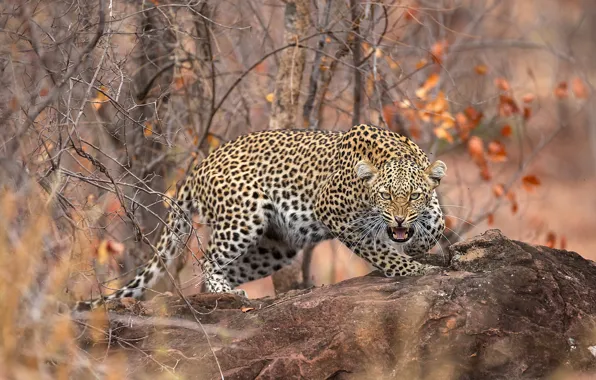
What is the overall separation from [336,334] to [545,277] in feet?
5.17

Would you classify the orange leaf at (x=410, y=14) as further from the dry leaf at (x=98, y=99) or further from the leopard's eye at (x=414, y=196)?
the dry leaf at (x=98, y=99)

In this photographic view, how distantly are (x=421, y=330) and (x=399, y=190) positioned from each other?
137cm

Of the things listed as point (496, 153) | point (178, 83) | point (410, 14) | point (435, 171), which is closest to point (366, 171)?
point (435, 171)

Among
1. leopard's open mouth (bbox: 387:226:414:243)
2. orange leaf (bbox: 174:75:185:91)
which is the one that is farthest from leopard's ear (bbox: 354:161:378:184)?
orange leaf (bbox: 174:75:185:91)

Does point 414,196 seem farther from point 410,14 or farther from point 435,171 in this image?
point 410,14

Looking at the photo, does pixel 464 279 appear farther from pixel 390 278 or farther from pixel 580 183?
pixel 580 183

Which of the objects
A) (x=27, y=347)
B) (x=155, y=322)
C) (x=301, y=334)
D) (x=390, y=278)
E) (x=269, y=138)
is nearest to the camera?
(x=27, y=347)

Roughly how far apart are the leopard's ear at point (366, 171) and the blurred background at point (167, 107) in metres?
0.90

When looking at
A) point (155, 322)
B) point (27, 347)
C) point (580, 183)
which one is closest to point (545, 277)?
point (155, 322)

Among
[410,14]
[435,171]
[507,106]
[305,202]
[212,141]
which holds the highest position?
[410,14]

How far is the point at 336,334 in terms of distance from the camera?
25.2 feet

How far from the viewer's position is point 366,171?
8.88m

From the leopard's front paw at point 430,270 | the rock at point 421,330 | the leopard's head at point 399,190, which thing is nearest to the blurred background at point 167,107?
A: the leopard's head at point 399,190

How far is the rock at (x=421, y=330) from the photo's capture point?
294 inches
